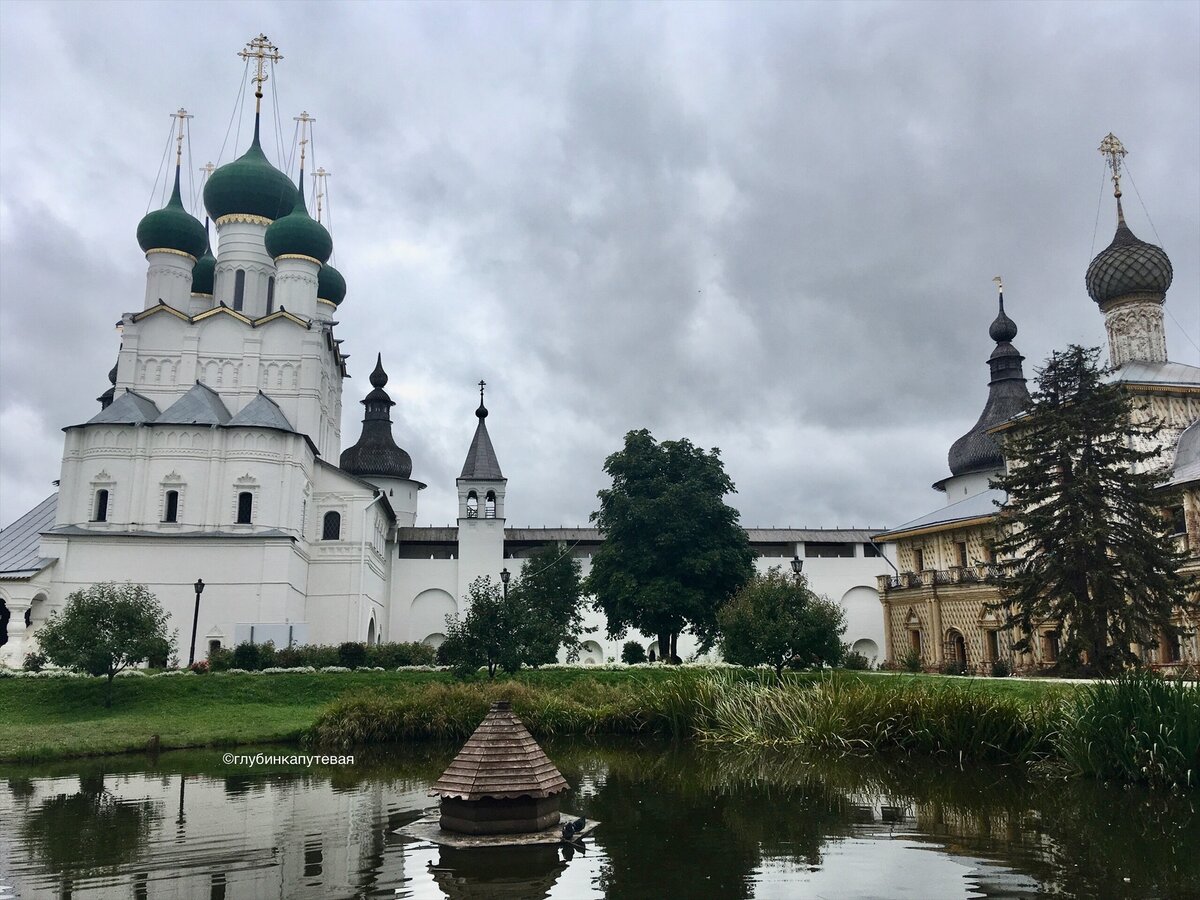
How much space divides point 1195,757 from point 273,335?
33564 mm

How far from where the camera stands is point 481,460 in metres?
40.9

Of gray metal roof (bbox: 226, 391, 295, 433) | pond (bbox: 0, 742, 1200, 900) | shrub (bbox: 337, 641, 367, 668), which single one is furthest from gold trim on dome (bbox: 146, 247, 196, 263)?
pond (bbox: 0, 742, 1200, 900)

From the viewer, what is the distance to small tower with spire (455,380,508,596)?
1555 inches

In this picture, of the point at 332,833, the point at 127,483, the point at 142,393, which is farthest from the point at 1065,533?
the point at 142,393

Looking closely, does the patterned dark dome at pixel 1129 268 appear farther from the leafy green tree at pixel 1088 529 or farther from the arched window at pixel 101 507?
Result: the arched window at pixel 101 507

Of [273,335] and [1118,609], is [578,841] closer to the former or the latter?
[1118,609]

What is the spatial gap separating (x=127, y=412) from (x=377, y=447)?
15152mm

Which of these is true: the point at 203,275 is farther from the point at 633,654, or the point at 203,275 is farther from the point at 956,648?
the point at 956,648

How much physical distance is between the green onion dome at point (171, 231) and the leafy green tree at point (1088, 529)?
3103 cm

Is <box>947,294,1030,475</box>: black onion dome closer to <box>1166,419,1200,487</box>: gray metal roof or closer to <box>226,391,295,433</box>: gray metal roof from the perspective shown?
<box>1166,419,1200,487</box>: gray metal roof

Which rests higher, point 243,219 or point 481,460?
point 243,219

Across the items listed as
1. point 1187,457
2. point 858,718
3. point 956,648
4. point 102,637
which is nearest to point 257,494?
point 102,637

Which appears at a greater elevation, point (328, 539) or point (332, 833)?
point (328, 539)

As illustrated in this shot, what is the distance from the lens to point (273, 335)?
3644cm
